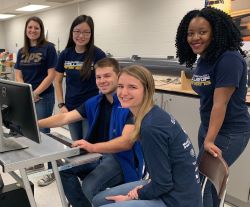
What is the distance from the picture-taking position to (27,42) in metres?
2.70

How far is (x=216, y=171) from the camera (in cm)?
133

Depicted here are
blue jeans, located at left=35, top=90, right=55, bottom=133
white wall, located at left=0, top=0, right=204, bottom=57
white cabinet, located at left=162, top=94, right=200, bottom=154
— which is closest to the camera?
white cabinet, located at left=162, top=94, right=200, bottom=154

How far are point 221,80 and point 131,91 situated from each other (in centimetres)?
49

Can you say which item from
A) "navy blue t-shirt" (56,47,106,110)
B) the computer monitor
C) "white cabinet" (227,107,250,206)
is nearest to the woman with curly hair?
"white cabinet" (227,107,250,206)

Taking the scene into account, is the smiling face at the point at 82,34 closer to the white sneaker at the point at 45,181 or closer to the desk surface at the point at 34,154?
the desk surface at the point at 34,154

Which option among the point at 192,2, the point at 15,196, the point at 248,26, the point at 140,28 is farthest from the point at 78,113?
the point at 140,28

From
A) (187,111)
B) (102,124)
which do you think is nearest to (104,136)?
(102,124)

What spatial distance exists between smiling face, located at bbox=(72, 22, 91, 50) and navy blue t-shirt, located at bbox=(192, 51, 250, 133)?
0.97 meters

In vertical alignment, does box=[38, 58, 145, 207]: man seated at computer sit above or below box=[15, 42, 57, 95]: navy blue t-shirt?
below

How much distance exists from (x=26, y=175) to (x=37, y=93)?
4.51 ft

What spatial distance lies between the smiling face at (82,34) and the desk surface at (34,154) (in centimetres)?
101

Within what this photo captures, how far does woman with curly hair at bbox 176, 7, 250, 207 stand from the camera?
1.48 metres

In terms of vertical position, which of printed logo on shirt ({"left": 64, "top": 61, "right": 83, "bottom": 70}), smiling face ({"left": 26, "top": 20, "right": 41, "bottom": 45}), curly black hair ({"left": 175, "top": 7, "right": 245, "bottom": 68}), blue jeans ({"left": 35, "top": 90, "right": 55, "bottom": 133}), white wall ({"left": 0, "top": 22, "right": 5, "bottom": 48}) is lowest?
blue jeans ({"left": 35, "top": 90, "right": 55, "bottom": 133})

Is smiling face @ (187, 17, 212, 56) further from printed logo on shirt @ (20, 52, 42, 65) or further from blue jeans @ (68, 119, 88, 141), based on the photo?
A: printed logo on shirt @ (20, 52, 42, 65)
